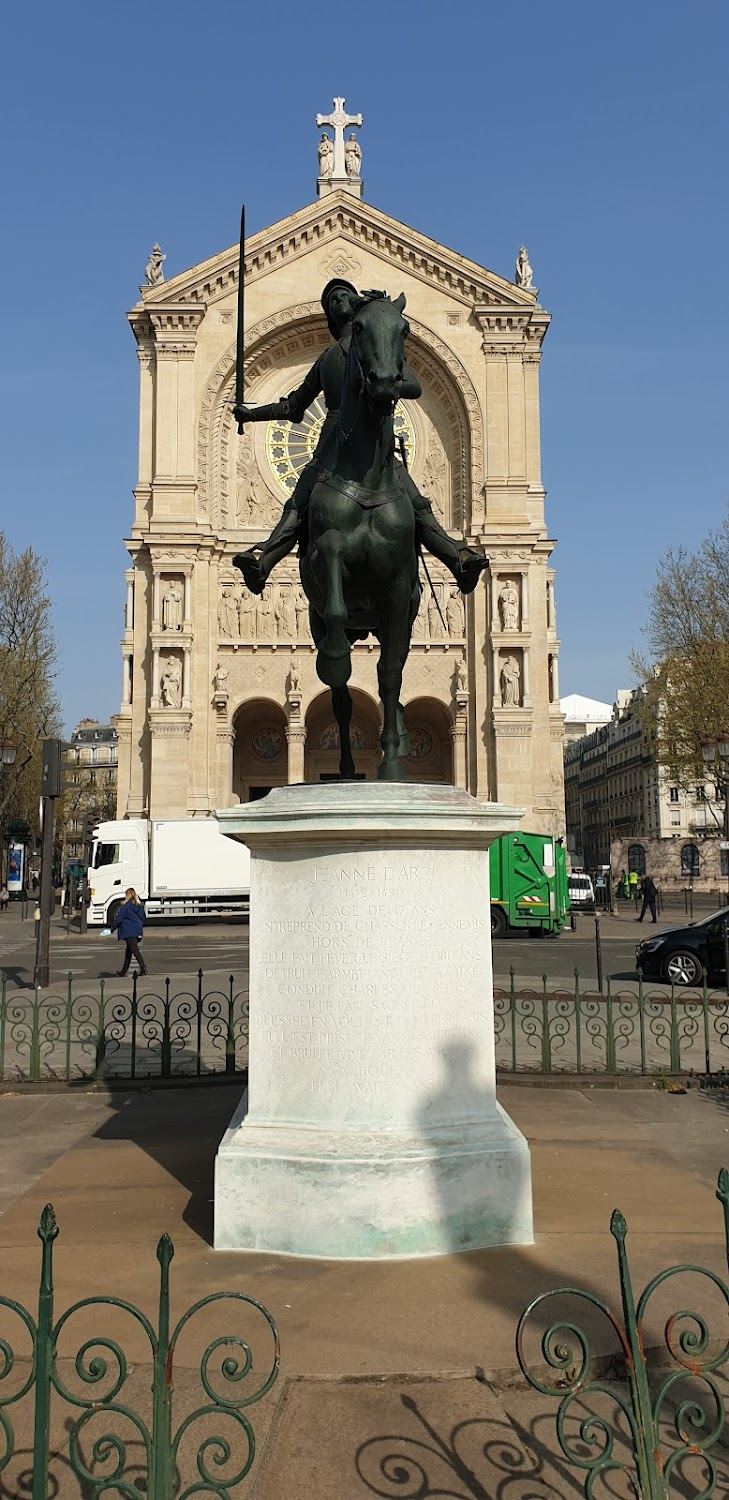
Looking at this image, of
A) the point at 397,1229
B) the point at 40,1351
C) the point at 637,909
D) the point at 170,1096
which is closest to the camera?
the point at 40,1351

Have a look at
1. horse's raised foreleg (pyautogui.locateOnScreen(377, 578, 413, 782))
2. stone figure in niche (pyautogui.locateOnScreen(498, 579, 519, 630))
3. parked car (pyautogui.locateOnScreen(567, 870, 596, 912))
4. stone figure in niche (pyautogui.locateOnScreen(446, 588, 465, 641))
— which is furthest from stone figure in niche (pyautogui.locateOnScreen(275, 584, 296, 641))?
horse's raised foreleg (pyautogui.locateOnScreen(377, 578, 413, 782))

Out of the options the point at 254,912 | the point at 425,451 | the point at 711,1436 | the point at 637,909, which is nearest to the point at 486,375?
the point at 425,451

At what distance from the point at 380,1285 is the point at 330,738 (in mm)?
38884

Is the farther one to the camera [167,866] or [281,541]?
[167,866]

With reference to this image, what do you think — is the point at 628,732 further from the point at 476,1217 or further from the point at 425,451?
the point at 476,1217

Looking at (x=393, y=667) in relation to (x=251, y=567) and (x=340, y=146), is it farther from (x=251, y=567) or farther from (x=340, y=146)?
(x=340, y=146)

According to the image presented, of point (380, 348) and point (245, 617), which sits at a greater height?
point (245, 617)

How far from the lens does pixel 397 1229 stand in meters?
4.80

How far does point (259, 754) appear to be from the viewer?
141 feet

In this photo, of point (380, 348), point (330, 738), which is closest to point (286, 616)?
point (330, 738)

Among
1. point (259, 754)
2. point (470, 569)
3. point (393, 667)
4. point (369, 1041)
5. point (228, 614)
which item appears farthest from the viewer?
point (259, 754)

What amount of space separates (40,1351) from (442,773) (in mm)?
40095

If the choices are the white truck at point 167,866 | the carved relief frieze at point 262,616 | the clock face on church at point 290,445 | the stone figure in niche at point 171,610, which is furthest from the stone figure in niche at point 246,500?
the white truck at point 167,866

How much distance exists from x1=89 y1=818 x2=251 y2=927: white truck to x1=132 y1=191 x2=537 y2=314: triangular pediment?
18951mm
